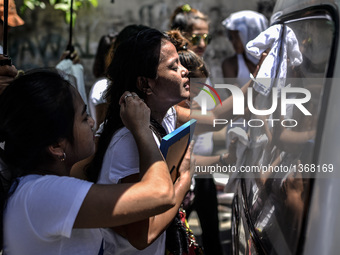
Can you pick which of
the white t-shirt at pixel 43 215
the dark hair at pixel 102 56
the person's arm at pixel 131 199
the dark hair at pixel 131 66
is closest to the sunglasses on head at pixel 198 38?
the dark hair at pixel 102 56

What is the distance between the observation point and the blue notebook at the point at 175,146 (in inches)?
73.7

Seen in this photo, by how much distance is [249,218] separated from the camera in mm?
2340

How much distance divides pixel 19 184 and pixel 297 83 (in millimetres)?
1143

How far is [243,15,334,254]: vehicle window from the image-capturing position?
1625 millimetres

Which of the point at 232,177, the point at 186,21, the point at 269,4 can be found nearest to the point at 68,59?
the point at 186,21

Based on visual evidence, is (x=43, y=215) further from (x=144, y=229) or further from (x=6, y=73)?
(x=6, y=73)

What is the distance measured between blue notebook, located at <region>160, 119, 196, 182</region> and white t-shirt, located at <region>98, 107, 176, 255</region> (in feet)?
0.38

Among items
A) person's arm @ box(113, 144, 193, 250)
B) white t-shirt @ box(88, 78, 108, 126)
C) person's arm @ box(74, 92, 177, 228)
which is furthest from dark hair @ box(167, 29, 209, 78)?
person's arm @ box(74, 92, 177, 228)

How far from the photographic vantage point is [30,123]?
163 cm

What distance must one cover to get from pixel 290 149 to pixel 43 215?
936mm

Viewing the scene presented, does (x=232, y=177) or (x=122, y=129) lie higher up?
(x=122, y=129)

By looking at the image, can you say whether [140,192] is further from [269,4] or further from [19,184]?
[269,4]

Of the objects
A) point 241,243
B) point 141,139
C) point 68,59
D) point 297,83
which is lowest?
point 241,243

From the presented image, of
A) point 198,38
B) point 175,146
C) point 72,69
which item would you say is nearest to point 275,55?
point 175,146
